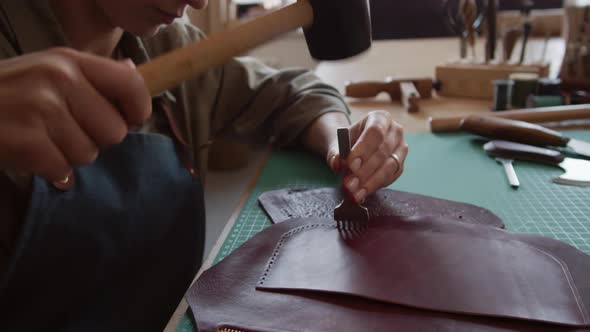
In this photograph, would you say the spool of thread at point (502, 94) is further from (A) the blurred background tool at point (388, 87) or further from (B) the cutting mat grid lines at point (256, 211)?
(B) the cutting mat grid lines at point (256, 211)

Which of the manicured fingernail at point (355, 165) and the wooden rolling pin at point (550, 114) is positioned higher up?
the manicured fingernail at point (355, 165)

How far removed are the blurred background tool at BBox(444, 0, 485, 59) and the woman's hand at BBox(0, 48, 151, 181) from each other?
1793 millimetres

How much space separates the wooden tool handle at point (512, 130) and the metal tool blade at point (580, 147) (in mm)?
17

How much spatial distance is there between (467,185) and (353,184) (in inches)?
12.9

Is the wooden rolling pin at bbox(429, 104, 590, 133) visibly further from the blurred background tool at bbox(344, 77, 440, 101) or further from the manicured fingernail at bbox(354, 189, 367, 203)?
the manicured fingernail at bbox(354, 189, 367, 203)

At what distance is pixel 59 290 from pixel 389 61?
2.27 meters

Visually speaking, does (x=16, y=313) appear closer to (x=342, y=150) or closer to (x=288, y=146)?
(x=342, y=150)

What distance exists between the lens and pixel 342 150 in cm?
89

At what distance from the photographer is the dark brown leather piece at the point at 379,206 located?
886 millimetres

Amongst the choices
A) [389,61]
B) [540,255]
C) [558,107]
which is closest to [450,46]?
[389,61]

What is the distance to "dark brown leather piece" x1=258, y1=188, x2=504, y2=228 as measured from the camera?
886 mm

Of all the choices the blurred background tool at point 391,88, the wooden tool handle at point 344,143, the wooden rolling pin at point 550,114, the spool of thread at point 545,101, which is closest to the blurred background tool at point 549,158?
the wooden rolling pin at point 550,114

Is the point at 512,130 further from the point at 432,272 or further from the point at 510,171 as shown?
the point at 432,272

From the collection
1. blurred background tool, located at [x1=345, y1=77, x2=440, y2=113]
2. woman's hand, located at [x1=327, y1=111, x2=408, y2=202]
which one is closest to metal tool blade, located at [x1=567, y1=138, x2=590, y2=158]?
woman's hand, located at [x1=327, y1=111, x2=408, y2=202]
